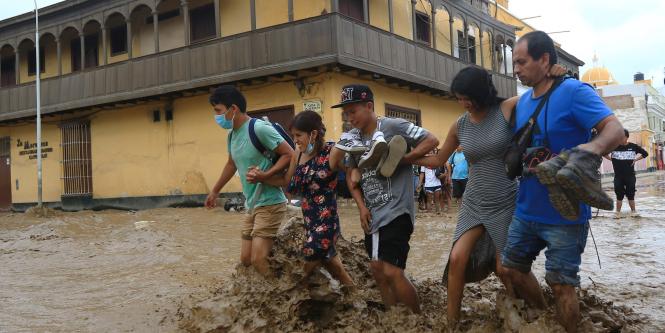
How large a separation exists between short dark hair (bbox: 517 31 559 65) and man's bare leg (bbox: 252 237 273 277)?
2.28 metres

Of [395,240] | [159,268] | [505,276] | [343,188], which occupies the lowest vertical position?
[159,268]

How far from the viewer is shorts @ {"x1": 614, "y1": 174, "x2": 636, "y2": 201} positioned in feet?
32.6

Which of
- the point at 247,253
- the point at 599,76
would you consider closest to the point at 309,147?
the point at 247,253

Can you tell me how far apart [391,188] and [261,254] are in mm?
1184

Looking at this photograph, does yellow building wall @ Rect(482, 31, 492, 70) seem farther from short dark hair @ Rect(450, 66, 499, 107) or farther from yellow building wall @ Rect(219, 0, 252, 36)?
short dark hair @ Rect(450, 66, 499, 107)

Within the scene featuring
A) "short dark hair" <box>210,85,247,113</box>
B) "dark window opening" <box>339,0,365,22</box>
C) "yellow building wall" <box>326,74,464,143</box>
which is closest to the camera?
"short dark hair" <box>210,85,247,113</box>

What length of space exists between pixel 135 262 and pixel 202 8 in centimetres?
1033

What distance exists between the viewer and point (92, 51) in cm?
1877

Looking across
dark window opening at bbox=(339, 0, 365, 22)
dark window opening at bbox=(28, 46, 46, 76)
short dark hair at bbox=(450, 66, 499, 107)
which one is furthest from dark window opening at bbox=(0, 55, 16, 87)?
short dark hair at bbox=(450, 66, 499, 107)

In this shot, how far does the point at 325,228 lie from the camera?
3.82 metres

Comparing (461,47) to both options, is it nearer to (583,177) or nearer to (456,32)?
(456,32)

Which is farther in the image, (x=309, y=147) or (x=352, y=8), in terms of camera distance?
(x=352, y=8)

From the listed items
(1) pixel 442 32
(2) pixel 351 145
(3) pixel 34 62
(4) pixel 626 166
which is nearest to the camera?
(2) pixel 351 145

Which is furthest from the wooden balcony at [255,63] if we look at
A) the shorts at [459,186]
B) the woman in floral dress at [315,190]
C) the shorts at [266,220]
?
the woman in floral dress at [315,190]
